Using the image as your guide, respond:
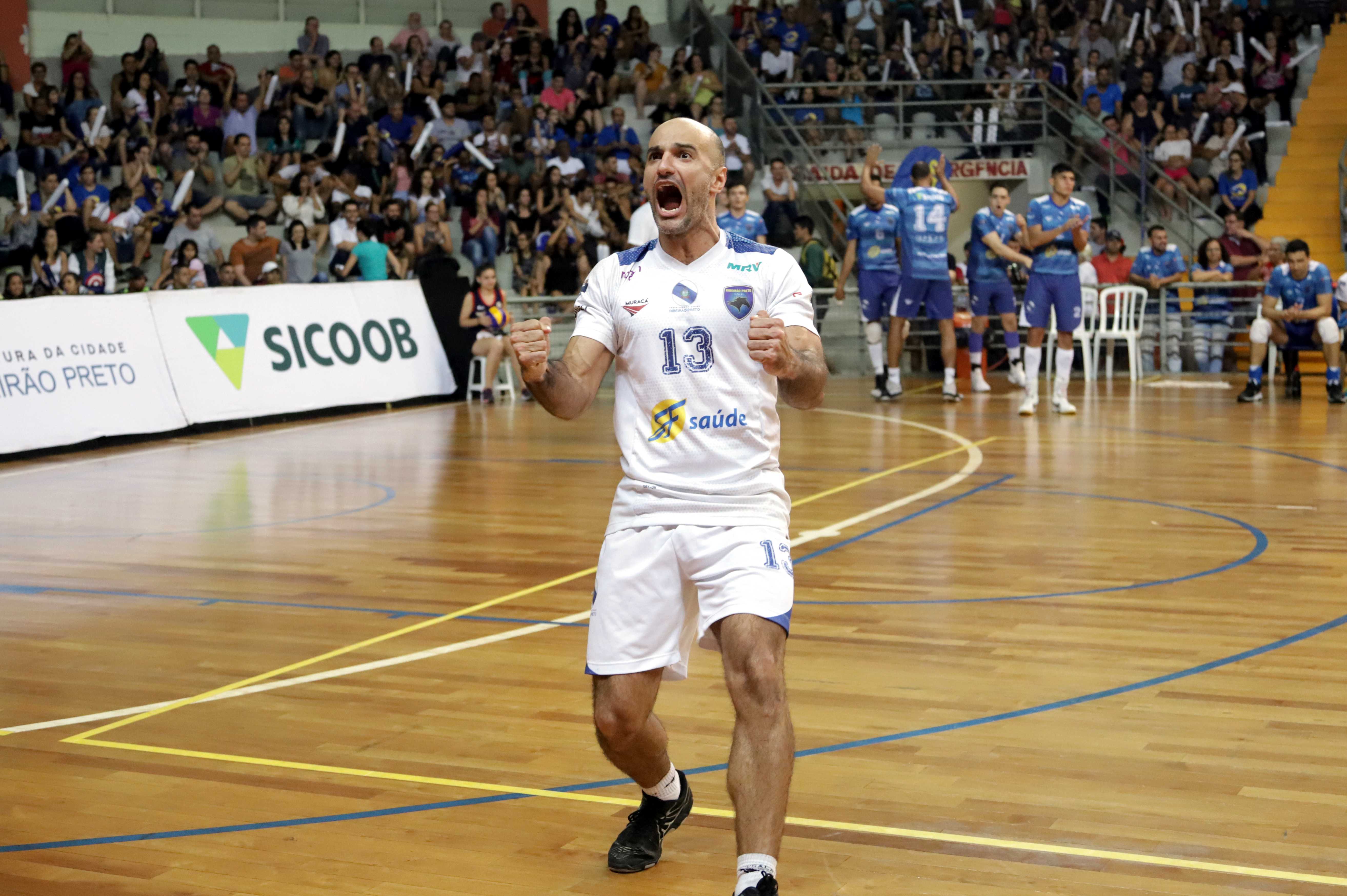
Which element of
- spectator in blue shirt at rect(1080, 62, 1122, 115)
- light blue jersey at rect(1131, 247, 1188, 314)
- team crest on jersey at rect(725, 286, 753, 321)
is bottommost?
team crest on jersey at rect(725, 286, 753, 321)

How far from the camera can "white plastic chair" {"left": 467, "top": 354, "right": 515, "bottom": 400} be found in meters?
17.3

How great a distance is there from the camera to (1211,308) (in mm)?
18922

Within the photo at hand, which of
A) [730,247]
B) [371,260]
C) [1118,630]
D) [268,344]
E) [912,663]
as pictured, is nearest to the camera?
[730,247]

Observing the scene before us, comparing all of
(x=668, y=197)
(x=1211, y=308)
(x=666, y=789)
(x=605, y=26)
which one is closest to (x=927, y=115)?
(x=1211, y=308)

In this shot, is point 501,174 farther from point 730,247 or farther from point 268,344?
point 730,247

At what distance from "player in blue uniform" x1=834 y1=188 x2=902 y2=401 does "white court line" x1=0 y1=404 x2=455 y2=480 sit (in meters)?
4.77

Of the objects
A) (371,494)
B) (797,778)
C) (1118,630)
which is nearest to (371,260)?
(371,494)

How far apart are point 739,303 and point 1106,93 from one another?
20064mm

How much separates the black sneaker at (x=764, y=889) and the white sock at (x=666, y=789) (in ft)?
2.19

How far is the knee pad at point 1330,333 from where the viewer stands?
14992mm

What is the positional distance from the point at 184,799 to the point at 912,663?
105 inches

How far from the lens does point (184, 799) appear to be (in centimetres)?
436

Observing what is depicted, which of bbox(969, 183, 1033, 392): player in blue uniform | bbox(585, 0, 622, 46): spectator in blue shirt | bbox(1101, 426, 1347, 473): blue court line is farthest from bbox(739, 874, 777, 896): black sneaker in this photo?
bbox(585, 0, 622, 46): spectator in blue shirt

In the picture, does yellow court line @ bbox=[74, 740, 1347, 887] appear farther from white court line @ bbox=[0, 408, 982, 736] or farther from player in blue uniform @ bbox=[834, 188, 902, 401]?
player in blue uniform @ bbox=[834, 188, 902, 401]
